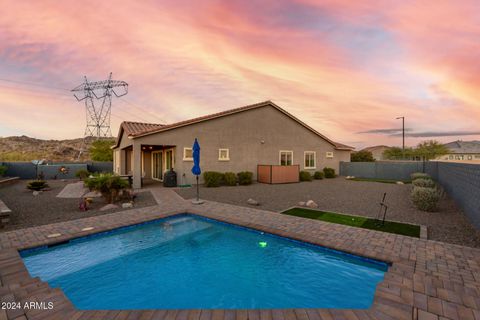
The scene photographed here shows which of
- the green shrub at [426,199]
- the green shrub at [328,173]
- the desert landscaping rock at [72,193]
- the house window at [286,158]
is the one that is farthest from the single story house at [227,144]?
the green shrub at [426,199]

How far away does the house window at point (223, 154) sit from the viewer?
1754 cm

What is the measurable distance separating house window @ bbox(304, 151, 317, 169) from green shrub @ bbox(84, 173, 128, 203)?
687 inches

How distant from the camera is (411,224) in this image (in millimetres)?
7312

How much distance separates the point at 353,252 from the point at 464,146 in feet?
282

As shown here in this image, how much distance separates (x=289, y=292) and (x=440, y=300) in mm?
2218

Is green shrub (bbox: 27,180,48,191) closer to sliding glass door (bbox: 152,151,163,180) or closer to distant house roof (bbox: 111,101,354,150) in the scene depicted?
distant house roof (bbox: 111,101,354,150)

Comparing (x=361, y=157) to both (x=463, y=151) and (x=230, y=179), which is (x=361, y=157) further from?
(x=463, y=151)

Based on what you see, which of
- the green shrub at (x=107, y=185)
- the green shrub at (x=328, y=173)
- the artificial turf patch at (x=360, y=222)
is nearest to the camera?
the artificial turf patch at (x=360, y=222)

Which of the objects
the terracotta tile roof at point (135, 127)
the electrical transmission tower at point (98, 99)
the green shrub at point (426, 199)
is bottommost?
the green shrub at point (426, 199)

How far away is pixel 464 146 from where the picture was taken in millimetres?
65000

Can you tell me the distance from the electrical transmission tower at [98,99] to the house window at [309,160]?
131 ft

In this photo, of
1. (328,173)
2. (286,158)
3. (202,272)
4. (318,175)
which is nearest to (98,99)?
(286,158)

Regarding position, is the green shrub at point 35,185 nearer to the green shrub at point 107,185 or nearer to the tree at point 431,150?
the green shrub at point 107,185

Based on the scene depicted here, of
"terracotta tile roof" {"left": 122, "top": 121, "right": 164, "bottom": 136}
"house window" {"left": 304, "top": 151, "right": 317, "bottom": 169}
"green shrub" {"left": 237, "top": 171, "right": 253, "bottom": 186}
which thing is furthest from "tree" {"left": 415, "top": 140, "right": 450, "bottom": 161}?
"terracotta tile roof" {"left": 122, "top": 121, "right": 164, "bottom": 136}
